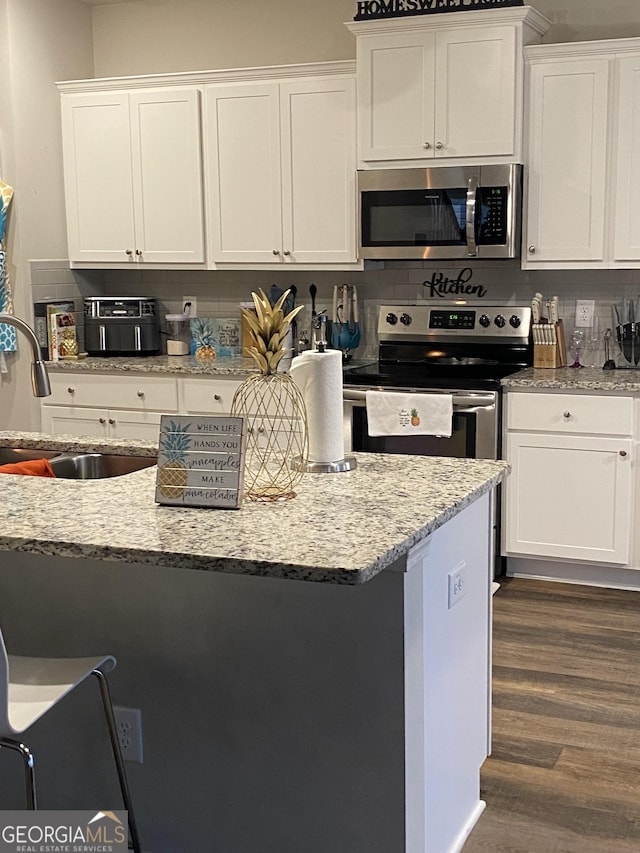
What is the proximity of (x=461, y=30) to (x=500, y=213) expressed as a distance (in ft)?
2.58

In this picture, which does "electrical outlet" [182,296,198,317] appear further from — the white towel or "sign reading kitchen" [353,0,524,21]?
"sign reading kitchen" [353,0,524,21]

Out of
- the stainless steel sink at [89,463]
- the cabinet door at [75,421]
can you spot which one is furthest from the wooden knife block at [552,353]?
the stainless steel sink at [89,463]

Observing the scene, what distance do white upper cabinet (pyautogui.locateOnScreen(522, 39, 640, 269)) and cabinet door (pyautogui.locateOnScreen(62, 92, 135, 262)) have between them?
2043 mm

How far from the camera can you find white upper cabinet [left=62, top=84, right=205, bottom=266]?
5.16 m

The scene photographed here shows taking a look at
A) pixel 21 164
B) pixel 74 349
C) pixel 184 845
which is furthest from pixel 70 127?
pixel 184 845

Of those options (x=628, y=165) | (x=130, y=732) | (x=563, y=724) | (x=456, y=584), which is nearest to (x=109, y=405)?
(x=628, y=165)

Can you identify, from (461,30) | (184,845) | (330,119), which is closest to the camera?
(184,845)

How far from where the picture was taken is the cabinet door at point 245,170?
16.4 feet

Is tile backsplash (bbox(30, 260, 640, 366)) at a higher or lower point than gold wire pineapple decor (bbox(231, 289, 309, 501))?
higher

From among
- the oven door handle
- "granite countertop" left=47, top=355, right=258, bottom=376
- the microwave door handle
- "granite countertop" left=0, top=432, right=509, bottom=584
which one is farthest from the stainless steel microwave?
"granite countertop" left=0, top=432, right=509, bottom=584

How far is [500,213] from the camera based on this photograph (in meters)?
4.51

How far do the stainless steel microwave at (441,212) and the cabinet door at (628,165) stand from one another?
419 mm

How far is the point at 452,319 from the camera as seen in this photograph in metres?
5.02

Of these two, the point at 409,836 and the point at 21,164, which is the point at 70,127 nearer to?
the point at 21,164
